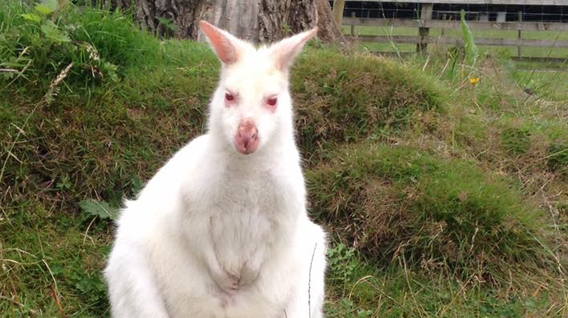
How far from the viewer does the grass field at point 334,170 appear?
4.04 m

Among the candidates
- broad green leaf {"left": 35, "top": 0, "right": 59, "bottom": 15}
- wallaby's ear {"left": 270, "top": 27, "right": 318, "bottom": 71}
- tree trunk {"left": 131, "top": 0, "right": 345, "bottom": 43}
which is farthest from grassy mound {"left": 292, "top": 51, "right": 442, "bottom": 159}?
wallaby's ear {"left": 270, "top": 27, "right": 318, "bottom": 71}

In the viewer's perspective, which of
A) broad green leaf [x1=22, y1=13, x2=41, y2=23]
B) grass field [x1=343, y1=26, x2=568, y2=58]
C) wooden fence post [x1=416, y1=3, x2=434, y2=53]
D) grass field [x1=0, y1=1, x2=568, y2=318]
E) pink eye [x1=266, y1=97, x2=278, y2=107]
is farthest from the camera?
grass field [x1=343, y1=26, x2=568, y2=58]

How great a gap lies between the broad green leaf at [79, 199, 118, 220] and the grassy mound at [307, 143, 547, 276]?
1170mm

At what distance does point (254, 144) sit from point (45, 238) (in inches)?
72.7

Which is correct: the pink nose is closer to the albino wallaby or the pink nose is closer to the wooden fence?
the albino wallaby

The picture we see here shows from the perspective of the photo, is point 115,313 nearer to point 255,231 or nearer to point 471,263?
point 255,231

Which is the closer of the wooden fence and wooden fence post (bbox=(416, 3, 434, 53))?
wooden fence post (bbox=(416, 3, 434, 53))

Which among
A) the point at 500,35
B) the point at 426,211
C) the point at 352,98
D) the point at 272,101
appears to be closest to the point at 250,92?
the point at 272,101

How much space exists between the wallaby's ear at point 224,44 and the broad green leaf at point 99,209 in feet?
4.99

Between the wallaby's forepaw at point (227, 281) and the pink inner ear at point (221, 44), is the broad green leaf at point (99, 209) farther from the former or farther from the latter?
the pink inner ear at point (221, 44)

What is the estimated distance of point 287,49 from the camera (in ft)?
9.92

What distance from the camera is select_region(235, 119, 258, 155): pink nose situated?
9.11 ft

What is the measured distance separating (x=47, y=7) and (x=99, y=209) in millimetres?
1289

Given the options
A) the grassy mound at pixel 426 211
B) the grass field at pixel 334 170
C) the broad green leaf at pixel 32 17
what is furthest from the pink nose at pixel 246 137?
the broad green leaf at pixel 32 17
